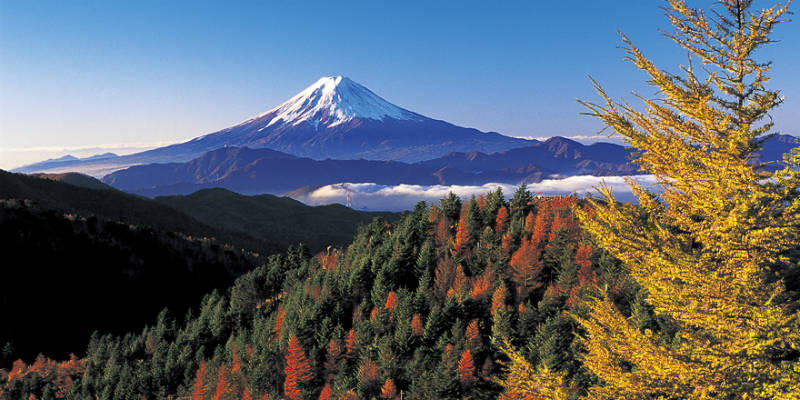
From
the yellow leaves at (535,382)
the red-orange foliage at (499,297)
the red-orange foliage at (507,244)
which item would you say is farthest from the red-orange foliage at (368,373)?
the yellow leaves at (535,382)

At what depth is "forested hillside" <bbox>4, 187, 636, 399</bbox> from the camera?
26.2 meters

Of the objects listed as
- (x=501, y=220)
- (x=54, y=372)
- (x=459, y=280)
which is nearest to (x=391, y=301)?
(x=459, y=280)

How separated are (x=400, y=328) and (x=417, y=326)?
1220 mm

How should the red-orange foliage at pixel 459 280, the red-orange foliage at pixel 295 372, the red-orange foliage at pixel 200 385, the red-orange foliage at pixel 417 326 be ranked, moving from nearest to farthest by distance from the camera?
1. the red-orange foliage at pixel 295 372
2. the red-orange foliage at pixel 417 326
3. the red-orange foliage at pixel 200 385
4. the red-orange foliage at pixel 459 280

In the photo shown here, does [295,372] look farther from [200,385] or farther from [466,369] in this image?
[466,369]

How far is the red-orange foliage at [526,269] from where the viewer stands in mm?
31562

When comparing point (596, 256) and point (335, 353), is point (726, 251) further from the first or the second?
point (335, 353)

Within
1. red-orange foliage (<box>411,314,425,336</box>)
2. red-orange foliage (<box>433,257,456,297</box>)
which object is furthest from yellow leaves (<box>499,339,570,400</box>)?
red-orange foliage (<box>433,257,456,297</box>)

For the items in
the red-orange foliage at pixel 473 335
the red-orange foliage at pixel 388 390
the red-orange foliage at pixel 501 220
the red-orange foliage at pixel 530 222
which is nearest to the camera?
the red-orange foliage at pixel 388 390

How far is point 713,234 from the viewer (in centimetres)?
950

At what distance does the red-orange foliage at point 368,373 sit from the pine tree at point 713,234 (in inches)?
743

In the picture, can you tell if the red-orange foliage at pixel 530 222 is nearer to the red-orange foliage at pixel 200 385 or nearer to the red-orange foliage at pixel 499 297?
the red-orange foliage at pixel 499 297

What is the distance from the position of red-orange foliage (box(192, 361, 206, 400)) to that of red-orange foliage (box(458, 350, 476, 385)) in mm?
19728

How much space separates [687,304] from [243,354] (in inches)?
1404
